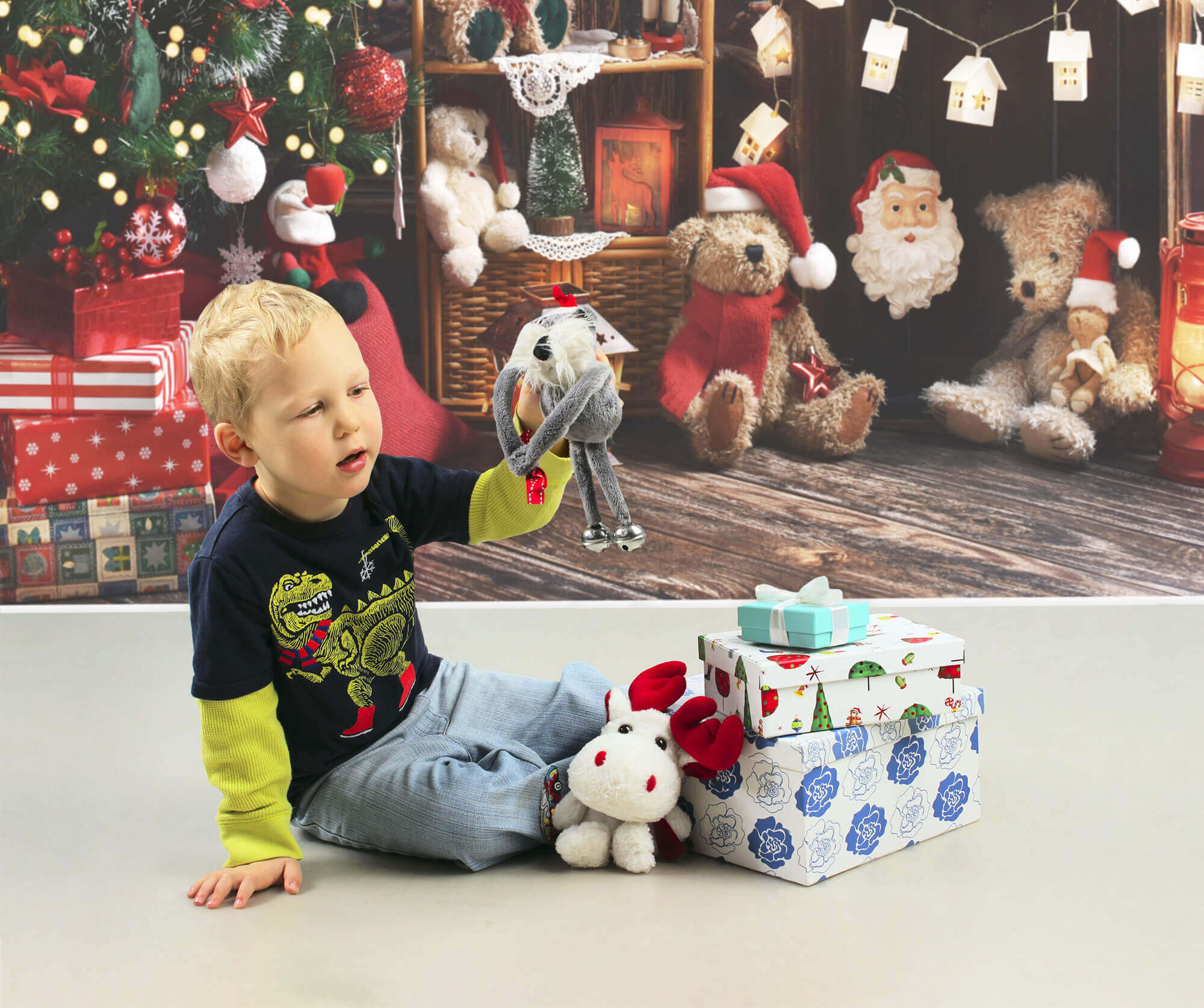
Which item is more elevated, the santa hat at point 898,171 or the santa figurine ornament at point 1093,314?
the santa hat at point 898,171

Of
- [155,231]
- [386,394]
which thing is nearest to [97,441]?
[155,231]

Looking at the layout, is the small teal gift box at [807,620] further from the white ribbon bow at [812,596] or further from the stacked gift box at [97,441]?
the stacked gift box at [97,441]

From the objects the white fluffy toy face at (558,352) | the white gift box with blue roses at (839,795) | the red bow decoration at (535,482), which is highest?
the white fluffy toy face at (558,352)

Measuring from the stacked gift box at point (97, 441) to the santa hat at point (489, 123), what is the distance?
0.54 metres

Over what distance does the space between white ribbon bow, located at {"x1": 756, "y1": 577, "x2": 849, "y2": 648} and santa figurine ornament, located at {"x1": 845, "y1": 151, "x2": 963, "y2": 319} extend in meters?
1.25

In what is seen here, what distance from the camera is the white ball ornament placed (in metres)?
1.92

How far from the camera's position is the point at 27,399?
6.38 ft

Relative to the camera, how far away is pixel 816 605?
1008 mm

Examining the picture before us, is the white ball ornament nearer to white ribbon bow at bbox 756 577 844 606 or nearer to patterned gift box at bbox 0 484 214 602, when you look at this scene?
patterned gift box at bbox 0 484 214 602

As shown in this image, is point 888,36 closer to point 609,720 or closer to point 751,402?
point 751,402

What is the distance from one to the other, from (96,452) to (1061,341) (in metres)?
1.64

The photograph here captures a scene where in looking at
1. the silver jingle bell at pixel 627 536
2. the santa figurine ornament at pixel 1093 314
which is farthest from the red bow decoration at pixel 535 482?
the santa figurine ornament at pixel 1093 314

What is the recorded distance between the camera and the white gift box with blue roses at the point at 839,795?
0.94 meters

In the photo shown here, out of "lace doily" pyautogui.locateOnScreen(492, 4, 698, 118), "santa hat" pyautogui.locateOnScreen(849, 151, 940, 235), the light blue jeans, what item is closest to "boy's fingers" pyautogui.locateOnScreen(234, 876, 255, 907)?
the light blue jeans
